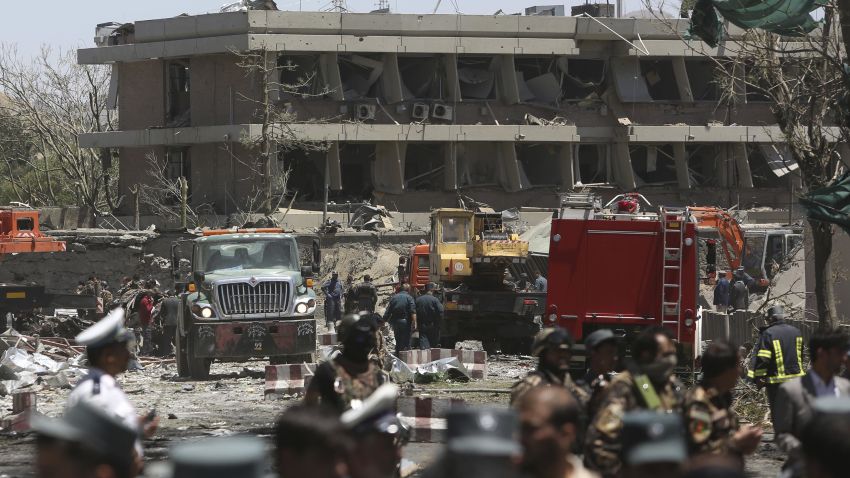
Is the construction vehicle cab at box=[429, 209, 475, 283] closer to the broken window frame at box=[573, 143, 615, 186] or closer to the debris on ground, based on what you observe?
the debris on ground

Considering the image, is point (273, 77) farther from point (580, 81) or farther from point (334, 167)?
point (580, 81)

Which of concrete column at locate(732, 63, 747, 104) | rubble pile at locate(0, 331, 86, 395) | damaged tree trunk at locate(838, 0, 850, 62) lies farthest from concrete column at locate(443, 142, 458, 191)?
damaged tree trunk at locate(838, 0, 850, 62)

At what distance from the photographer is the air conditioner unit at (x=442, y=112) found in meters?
51.6

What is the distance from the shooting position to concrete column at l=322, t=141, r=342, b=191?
2003 inches

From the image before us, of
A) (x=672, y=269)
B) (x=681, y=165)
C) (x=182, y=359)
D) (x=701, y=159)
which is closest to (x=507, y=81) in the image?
(x=681, y=165)

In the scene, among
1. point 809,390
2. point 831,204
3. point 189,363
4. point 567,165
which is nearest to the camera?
point 809,390

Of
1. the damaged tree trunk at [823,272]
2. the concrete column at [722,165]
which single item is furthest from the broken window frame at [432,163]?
the damaged tree trunk at [823,272]

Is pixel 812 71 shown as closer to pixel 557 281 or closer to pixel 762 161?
pixel 557 281

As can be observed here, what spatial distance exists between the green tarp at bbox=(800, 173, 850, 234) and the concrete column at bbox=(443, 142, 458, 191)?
120 ft

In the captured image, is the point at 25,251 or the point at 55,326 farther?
the point at 25,251

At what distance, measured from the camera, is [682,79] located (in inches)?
2120

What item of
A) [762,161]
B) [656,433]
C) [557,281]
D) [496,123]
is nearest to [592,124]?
[496,123]

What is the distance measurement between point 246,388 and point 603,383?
14.4 m

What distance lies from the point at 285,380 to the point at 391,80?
31.7 metres
